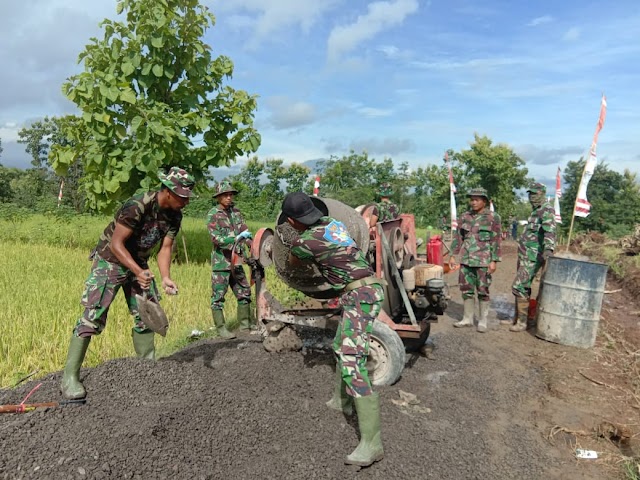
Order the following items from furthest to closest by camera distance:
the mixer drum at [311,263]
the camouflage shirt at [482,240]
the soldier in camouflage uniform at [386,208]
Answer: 1. the soldier in camouflage uniform at [386,208]
2. the camouflage shirt at [482,240]
3. the mixer drum at [311,263]

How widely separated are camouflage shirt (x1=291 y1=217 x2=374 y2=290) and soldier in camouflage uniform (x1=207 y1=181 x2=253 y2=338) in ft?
9.04

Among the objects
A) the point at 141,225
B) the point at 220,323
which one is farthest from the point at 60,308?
the point at 141,225

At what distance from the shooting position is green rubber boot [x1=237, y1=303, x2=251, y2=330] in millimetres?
6312

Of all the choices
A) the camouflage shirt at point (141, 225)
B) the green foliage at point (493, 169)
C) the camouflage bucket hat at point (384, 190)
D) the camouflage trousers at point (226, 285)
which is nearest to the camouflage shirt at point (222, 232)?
the camouflage trousers at point (226, 285)

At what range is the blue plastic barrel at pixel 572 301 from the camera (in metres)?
6.22

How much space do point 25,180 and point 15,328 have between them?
31.6 meters

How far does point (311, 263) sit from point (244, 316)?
9.87ft

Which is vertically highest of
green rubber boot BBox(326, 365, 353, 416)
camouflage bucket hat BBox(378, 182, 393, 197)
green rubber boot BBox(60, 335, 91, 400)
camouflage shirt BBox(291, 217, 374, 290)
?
camouflage bucket hat BBox(378, 182, 393, 197)

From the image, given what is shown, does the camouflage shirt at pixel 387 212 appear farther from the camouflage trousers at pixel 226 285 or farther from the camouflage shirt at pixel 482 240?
the camouflage trousers at pixel 226 285

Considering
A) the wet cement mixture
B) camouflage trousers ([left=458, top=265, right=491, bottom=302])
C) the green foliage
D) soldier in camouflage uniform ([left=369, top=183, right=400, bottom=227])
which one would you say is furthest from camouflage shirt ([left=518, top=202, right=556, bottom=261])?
the green foliage

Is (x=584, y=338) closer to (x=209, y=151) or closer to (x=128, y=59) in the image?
(x=209, y=151)

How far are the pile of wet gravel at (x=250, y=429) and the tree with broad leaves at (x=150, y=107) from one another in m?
5.35

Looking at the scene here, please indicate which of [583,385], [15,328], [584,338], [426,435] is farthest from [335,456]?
[584,338]

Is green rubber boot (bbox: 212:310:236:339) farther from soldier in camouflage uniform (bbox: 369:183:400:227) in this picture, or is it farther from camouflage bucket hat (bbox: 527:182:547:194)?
camouflage bucket hat (bbox: 527:182:547:194)
